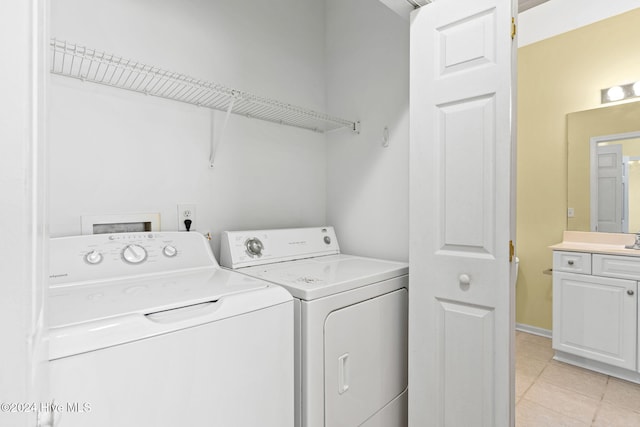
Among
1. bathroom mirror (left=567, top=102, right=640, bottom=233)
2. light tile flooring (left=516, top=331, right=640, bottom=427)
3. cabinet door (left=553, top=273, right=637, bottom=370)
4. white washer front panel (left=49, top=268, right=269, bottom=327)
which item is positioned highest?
bathroom mirror (left=567, top=102, right=640, bottom=233)

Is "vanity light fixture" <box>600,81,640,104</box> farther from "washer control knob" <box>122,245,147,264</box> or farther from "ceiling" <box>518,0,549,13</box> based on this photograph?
"washer control knob" <box>122,245,147,264</box>

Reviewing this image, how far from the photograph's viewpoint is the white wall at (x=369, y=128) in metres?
1.89

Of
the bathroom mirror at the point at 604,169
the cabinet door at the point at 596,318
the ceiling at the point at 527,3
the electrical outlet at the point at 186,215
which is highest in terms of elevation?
the ceiling at the point at 527,3

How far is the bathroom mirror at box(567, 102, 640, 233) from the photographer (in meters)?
2.63

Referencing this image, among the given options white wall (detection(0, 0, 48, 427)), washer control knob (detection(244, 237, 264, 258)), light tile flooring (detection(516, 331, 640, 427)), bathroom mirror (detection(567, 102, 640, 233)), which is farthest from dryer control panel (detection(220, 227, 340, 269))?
bathroom mirror (detection(567, 102, 640, 233))

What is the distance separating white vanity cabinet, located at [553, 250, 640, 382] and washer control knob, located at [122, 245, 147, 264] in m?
3.01

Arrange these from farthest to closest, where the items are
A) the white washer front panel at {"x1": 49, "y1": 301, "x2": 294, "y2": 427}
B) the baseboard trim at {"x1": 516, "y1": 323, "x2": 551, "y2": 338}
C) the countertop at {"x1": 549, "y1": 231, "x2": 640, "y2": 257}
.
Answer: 1. the baseboard trim at {"x1": 516, "y1": 323, "x2": 551, "y2": 338}
2. the countertop at {"x1": 549, "y1": 231, "x2": 640, "y2": 257}
3. the white washer front panel at {"x1": 49, "y1": 301, "x2": 294, "y2": 427}

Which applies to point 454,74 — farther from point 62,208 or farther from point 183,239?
point 62,208

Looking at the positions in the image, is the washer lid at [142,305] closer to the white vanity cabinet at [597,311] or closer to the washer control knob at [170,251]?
the washer control knob at [170,251]

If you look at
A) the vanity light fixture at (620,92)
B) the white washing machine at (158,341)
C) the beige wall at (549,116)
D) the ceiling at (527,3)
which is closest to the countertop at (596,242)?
the beige wall at (549,116)

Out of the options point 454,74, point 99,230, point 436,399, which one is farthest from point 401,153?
point 99,230

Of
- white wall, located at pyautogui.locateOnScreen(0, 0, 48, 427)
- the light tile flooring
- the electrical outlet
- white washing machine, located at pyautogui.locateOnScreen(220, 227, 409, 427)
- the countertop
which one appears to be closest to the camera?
white wall, located at pyautogui.locateOnScreen(0, 0, 48, 427)

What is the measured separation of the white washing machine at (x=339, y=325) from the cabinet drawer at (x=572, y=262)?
183 cm

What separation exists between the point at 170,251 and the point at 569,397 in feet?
8.48
